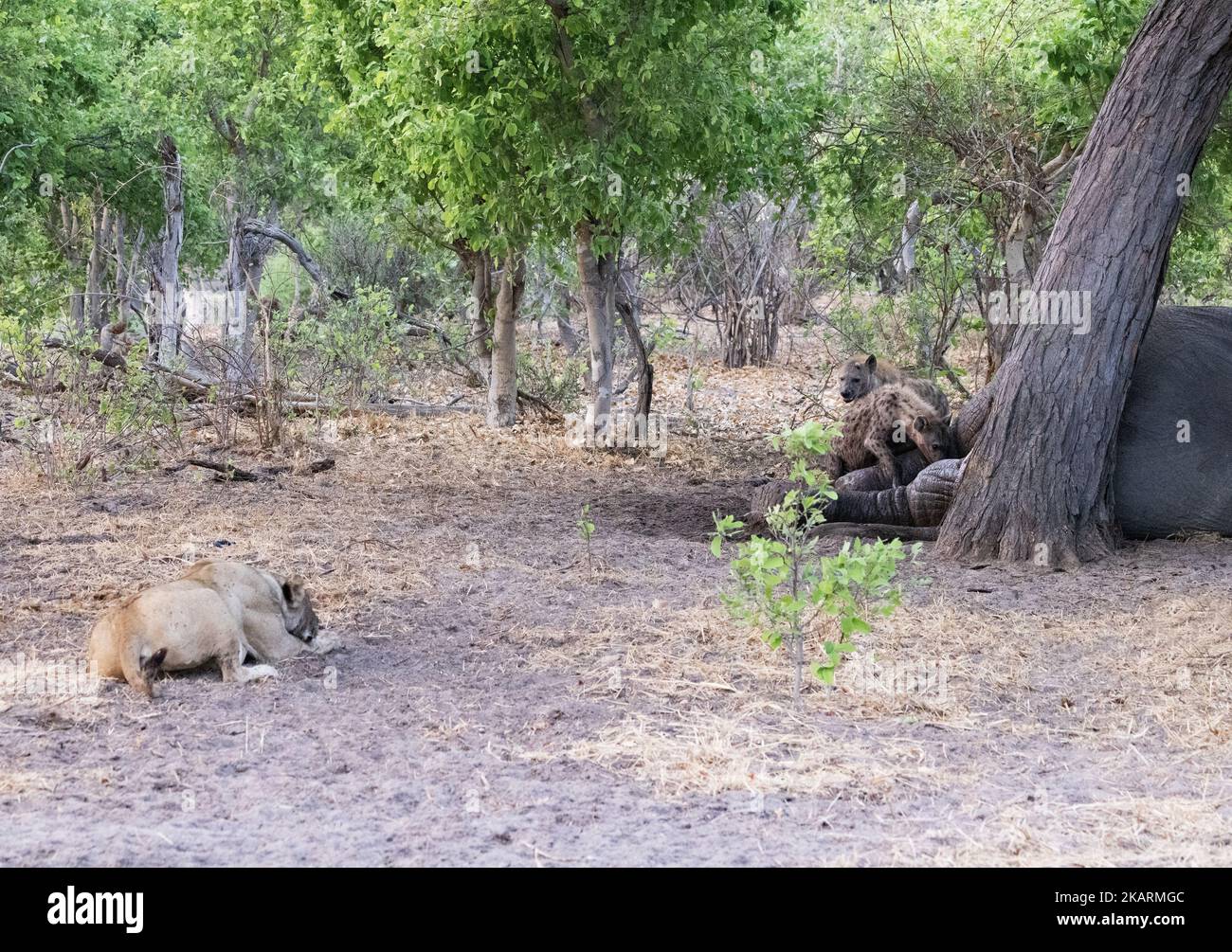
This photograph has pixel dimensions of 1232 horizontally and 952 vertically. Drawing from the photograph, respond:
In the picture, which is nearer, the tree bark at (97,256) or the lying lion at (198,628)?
the lying lion at (198,628)

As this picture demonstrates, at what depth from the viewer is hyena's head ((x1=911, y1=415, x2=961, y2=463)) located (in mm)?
10141

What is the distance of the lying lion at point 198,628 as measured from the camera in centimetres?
570

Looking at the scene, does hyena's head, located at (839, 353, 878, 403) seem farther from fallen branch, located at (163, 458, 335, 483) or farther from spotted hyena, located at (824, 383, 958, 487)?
fallen branch, located at (163, 458, 335, 483)

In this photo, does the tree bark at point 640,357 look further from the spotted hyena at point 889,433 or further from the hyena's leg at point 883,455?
the hyena's leg at point 883,455

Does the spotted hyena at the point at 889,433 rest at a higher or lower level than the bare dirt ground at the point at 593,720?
higher

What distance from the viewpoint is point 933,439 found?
10.1m

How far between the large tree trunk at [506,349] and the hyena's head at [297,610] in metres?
8.07

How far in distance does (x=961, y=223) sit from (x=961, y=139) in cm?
142

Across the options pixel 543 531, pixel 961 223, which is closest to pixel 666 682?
pixel 543 531

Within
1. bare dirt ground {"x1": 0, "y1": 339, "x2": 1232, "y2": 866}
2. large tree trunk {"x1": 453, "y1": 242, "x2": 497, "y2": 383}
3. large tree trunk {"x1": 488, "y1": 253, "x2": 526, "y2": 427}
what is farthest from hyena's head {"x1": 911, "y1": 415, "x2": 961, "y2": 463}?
large tree trunk {"x1": 453, "y1": 242, "x2": 497, "y2": 383}

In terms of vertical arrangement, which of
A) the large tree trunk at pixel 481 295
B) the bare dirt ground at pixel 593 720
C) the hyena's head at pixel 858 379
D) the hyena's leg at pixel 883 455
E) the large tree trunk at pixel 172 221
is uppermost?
the large tree trunk at pixel 172 221

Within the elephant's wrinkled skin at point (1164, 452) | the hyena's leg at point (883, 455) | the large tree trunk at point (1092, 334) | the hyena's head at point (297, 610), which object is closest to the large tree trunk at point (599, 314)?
the hyena's leg at point (883, 455)

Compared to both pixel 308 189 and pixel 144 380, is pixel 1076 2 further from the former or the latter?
pixel 308 189

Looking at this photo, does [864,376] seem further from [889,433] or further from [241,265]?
[241,265]
